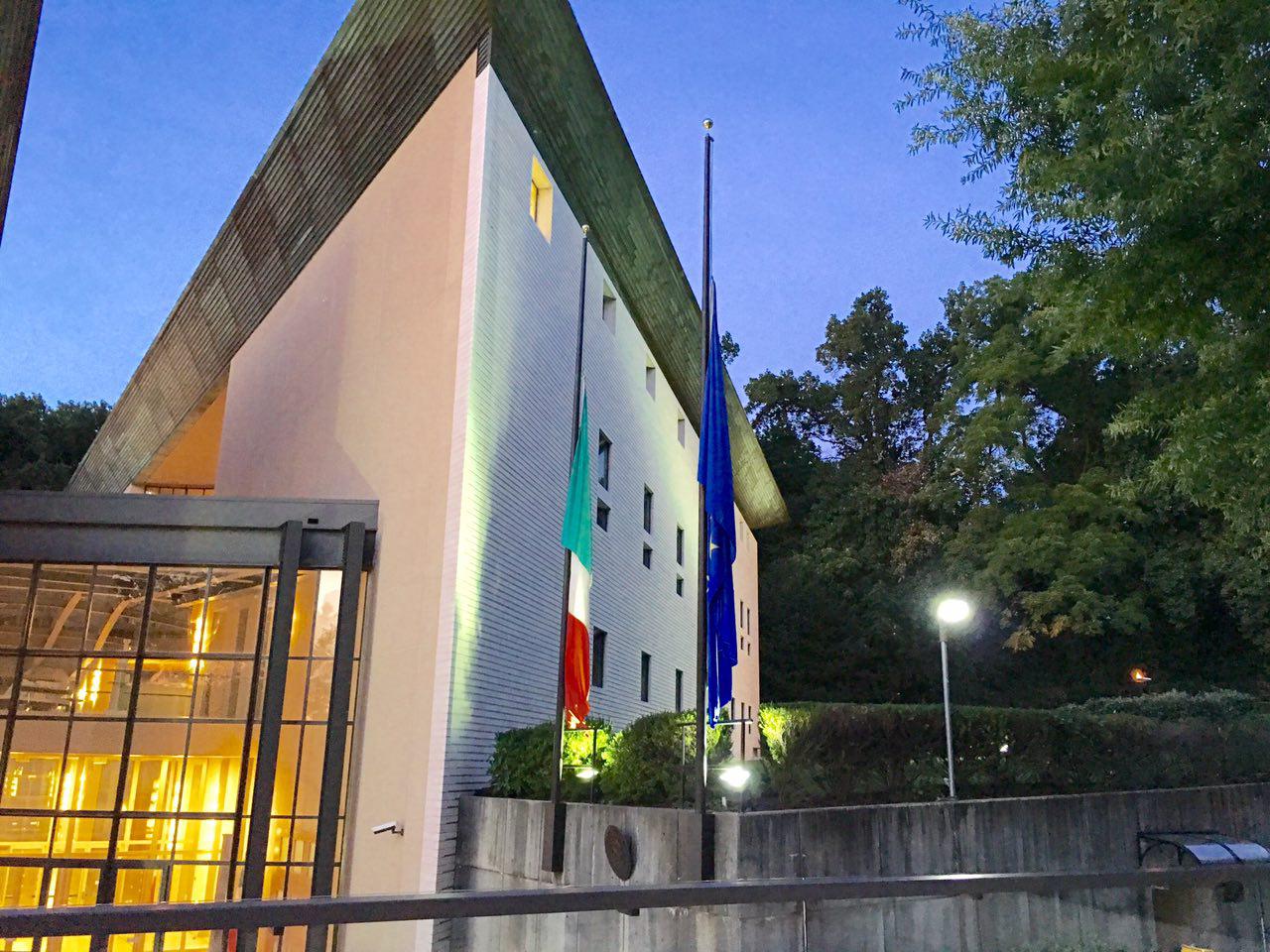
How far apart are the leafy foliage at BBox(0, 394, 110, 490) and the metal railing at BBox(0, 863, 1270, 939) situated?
1906 inches

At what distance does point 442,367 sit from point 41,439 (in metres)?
42.1

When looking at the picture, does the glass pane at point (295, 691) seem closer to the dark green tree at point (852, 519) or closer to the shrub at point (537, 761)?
the shrub at point (537, 761)

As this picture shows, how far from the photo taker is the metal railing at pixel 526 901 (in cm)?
198

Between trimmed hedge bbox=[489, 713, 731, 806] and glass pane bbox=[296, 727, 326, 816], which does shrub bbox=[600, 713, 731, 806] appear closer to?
trimmed hedge bbox=[489, 713, 731, 806]

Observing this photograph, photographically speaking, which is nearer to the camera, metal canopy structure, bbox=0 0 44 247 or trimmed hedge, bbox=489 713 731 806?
trimmed hedge, bbox=489 713 731 806

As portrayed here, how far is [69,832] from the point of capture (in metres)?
12.0

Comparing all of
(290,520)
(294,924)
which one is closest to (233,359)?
(290,520)

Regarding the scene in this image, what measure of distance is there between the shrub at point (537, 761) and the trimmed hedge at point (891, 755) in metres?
0.01

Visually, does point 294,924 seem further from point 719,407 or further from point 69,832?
point 69,832

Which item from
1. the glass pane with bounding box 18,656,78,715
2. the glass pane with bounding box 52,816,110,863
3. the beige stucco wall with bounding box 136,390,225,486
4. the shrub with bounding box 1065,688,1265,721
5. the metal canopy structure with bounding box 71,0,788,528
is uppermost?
the metal canopy structure with bounding box 71,0,788,528

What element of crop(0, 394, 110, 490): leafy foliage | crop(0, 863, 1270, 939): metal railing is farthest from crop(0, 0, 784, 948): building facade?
crop(0, 394, 110, 490): leafy foliage

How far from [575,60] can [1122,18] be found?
796 cm

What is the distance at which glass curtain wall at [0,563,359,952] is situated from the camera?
38.7ft

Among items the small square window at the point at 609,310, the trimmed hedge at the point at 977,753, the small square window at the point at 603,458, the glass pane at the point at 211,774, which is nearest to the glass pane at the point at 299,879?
the glass pane at the point at 211,774
